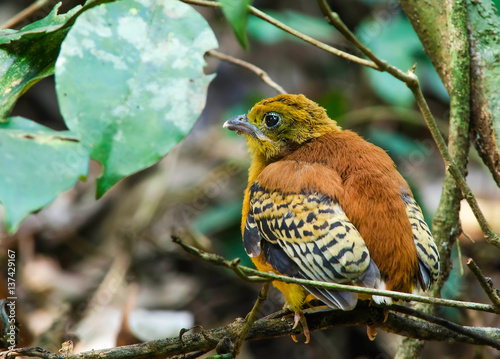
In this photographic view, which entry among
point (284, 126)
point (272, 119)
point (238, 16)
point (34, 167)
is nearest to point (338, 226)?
point (284, 126)

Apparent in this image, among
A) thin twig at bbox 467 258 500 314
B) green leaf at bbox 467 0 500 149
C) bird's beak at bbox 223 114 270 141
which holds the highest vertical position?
green leaf at bbox 467 0 500 149

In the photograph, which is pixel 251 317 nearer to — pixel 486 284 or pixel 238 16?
pixel 486 284

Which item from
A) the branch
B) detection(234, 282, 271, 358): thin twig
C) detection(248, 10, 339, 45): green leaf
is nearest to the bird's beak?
the branch

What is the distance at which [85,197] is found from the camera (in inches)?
247

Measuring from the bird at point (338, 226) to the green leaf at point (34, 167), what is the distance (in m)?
1.26

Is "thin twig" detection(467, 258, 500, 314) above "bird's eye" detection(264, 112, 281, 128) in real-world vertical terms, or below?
above

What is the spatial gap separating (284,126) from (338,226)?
1.02 meters

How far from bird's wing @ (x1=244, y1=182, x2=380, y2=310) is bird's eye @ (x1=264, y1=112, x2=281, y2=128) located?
0.60 meters

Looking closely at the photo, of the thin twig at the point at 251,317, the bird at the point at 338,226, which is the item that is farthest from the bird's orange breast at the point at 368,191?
the thin twig at the point at 251,317

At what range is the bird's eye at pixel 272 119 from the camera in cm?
339

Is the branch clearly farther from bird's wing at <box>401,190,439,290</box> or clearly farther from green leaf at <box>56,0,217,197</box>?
green leaf at <box>56,0,217,197</box>

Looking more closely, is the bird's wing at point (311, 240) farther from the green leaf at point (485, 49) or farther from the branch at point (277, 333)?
the green leaf at point (485, 49)

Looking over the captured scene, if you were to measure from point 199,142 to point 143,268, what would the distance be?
192cm

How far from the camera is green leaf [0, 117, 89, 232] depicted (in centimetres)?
124
